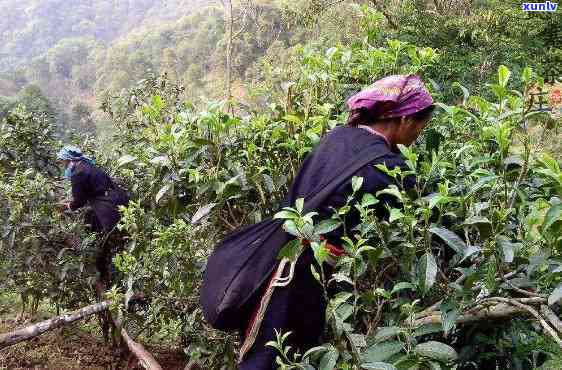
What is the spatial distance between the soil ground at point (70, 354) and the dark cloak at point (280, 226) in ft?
8.77

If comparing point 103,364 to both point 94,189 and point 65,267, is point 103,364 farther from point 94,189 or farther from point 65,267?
point 94,189

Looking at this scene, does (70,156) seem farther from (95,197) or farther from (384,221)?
(384,221)

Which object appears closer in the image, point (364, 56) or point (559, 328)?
point (559, 328)

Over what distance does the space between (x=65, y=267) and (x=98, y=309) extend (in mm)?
593

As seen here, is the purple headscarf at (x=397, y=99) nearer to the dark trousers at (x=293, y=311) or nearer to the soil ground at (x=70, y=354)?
the dark trousers at (x=293, y=311)

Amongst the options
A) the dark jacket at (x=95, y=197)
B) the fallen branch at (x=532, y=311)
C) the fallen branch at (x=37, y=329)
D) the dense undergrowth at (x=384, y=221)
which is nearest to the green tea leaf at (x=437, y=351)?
the dense undergrowth at (x=384, y=221)

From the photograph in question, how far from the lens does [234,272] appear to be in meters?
1.62

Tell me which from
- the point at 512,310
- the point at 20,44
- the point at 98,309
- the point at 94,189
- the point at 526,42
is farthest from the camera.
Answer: the point at 20,44

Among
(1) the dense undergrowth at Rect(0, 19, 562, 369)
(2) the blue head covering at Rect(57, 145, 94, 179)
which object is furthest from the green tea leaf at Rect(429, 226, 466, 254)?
(2) the blue head covering at Rect(57, 145, 94, 179)

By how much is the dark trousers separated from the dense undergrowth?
0.07 meters

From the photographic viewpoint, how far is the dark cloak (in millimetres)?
1487

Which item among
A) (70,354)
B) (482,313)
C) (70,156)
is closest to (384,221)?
(482,313)

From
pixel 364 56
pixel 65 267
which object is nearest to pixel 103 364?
pixel 65 267

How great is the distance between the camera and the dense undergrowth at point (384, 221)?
1213 millimetres
